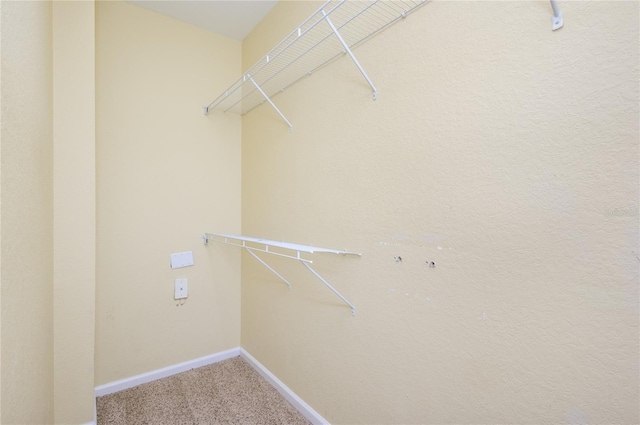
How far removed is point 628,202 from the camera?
0.65 metres

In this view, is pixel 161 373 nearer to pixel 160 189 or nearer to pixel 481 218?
pixel 160 189

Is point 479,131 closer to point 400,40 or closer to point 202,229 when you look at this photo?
point 400,40

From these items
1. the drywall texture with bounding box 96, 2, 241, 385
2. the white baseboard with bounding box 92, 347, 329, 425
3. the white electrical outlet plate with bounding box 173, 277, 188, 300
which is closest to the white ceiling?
the drywall texture with bounding box 96, 2, 241, 385

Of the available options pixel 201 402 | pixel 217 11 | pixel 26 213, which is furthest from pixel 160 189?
pixel 201 402

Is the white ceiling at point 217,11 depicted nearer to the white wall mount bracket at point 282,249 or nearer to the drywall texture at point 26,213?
the drywall texture at point 26,213

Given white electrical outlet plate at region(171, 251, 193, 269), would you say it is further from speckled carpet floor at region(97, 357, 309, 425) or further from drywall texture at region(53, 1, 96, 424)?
speckled carpet floor at region(97, 357, 309, 425)

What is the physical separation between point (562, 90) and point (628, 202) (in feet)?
1.07

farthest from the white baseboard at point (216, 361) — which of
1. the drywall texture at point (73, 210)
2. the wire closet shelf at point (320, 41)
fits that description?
the wire closet shelf at point (320, 41)

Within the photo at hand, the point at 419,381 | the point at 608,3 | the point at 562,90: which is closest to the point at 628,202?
the point at 562,90

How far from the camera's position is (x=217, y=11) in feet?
6.43

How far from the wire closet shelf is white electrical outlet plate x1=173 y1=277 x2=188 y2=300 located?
1.31 meters

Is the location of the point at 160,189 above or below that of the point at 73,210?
above

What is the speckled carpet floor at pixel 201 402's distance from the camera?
1629mm

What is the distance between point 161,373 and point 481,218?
2.30 metres
